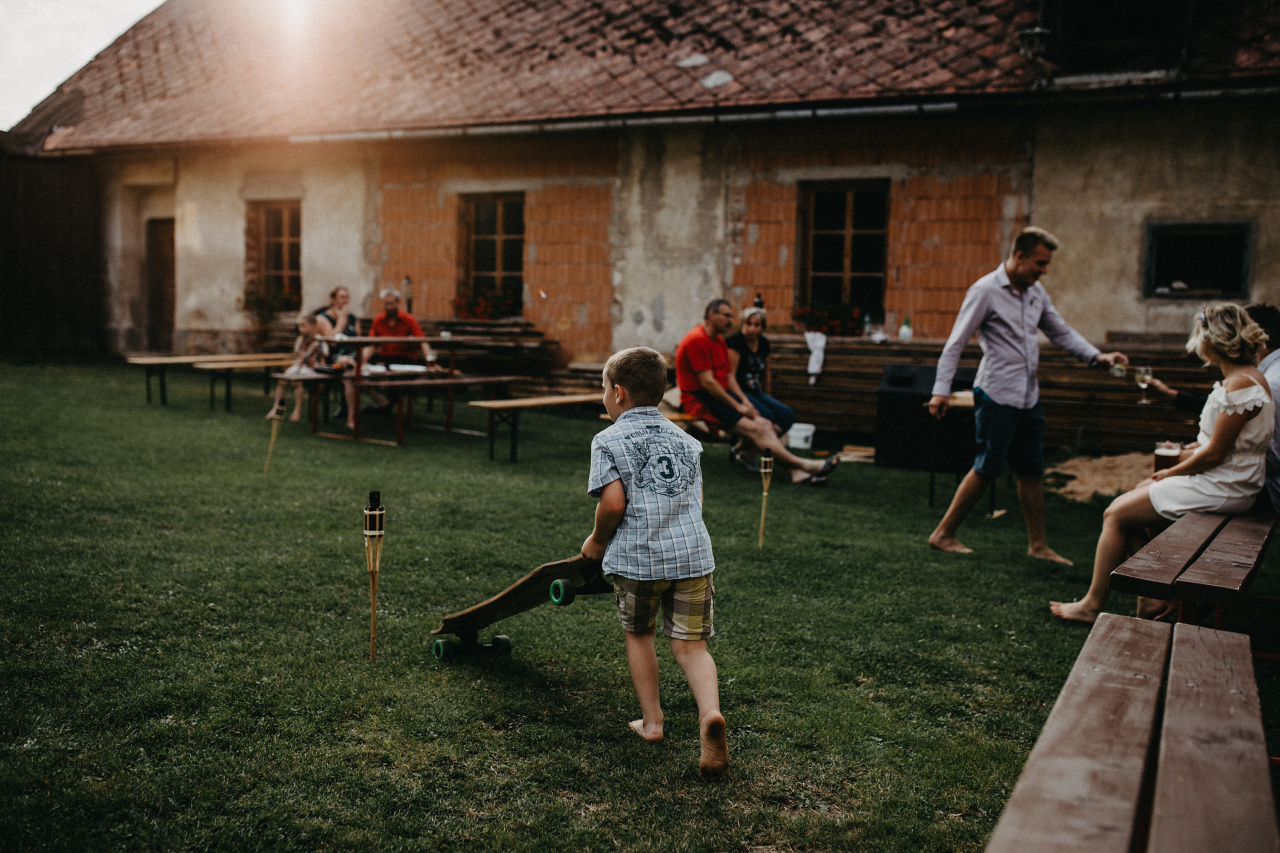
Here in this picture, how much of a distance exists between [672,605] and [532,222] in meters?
10.8

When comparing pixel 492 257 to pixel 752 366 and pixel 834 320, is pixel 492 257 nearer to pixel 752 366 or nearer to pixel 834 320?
pixel 834 320

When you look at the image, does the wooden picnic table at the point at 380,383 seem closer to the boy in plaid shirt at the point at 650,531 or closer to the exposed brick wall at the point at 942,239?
the exposed brick wall at the point at 942,239

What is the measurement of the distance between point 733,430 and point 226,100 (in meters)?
11.7

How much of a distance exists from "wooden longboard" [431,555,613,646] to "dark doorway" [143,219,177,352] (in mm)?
15436

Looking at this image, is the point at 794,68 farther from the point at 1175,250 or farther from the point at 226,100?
the point at 226,100

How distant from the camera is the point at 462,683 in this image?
11.2 feet

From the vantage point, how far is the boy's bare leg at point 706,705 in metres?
2.74

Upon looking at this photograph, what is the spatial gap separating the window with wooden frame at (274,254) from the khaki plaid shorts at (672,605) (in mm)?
13480

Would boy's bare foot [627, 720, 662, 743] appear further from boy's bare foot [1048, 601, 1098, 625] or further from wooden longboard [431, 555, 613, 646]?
boy's bare foot [1048, 601, 1098, 625]

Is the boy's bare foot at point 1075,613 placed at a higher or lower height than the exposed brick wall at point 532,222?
lower

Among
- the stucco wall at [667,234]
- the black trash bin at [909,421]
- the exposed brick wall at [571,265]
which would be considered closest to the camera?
the black trash bin at [909,421]

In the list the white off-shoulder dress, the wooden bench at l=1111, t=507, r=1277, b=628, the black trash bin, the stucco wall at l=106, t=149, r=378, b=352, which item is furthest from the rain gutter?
the wooden bench at l=1111, t=507, r=1277, b=628

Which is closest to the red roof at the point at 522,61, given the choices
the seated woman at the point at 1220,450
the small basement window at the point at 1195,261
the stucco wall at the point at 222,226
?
the stucco wall at the point at 222,226

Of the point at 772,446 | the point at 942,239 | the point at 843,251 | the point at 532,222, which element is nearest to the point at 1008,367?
the point at 772,446
